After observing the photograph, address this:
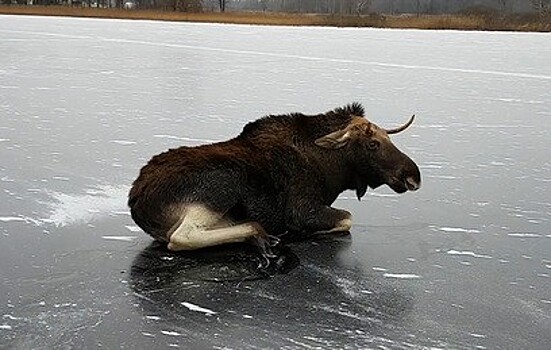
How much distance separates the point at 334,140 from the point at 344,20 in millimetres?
27204

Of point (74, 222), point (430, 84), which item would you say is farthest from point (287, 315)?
point (430, 84)

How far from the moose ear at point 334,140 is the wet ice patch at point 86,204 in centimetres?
88

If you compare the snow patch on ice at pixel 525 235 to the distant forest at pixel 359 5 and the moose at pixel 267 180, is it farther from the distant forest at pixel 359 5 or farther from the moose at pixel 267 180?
the distant forest at pixel 359 5

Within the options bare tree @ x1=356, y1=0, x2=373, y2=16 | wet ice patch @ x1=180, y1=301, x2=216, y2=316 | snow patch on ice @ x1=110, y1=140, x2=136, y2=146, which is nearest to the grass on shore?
bare tree @ x1=356, y1=0, x2=373, y2=16

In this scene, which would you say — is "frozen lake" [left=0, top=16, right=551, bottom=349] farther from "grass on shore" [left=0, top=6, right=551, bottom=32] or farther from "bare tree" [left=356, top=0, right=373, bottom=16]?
"bare tree" [left=356, top=0, right=373, bottom=16]

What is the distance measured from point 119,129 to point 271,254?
2838 millimetres

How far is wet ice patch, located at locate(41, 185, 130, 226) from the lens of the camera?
10.7ft

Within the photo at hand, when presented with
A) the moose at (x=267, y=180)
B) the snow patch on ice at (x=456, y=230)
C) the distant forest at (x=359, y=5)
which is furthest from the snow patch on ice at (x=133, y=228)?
the distant forest at (x=359, y=5)

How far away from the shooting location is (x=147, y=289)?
2.50 m

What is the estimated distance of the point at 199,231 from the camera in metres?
2.85

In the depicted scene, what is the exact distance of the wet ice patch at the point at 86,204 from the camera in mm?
3270

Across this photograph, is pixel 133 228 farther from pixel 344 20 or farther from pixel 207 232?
pixel 344 20

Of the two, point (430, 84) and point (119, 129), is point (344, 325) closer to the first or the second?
point (119, 129)

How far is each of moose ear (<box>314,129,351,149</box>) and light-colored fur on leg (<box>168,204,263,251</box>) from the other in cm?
54
